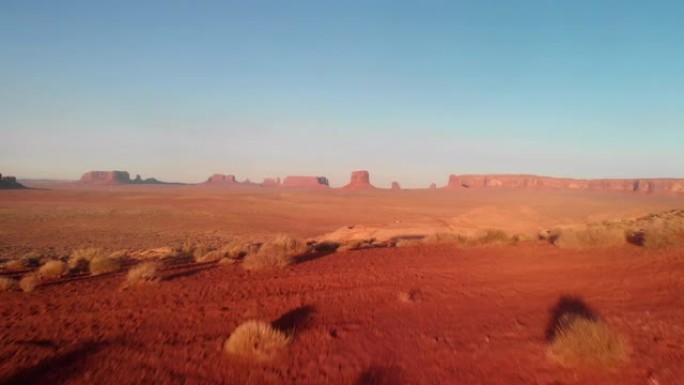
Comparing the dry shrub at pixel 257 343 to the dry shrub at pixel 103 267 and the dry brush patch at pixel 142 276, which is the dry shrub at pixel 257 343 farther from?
the dry shrub at pixel 103 267

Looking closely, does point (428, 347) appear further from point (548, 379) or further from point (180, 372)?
point (180, 372)

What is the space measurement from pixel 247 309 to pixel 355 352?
2.66m

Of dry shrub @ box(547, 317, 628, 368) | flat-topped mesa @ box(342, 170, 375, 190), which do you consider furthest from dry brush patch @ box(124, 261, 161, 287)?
flat-topped mesa @ box(342, 170, 375, 190)

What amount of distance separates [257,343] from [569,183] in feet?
459

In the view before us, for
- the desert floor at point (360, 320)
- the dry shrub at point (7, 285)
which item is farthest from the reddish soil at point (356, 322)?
the dry shrub at point (7, 285)

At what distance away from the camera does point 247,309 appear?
7641 mm

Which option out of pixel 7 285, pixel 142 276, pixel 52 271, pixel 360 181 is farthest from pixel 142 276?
pixel 360 181

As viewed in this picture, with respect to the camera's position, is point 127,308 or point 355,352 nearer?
point 355,352

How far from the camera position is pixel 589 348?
4.99 m

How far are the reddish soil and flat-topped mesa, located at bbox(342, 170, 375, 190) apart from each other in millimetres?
158285

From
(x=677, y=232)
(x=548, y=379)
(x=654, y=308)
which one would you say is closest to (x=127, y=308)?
(x=548, y=379)

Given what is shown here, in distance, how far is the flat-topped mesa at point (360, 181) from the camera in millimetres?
169750

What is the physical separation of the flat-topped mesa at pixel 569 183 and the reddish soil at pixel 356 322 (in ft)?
390

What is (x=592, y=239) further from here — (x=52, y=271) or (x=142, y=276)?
(x=52, y=271)
